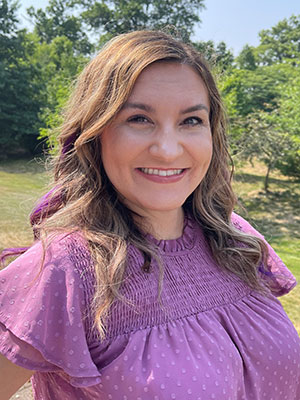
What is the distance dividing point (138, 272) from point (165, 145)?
0.45m

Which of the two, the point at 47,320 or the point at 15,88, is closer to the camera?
the point at 47,320

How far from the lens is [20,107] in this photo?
73.3 ft

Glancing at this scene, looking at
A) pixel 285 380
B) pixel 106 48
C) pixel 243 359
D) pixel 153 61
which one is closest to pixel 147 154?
pixel 153 61

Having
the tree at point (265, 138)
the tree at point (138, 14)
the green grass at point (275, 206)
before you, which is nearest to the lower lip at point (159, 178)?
the green grass at point (275, 206)

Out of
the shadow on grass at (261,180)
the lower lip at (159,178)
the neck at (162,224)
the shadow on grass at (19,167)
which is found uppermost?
the lower lip at (159,178)

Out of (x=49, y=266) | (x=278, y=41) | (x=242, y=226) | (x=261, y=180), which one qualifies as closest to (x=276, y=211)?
(x=261, y=180)

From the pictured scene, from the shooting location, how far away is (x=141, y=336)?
1.22m

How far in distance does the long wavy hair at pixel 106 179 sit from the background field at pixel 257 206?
3261 millimetres

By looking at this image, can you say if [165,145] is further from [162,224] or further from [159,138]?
[162,224]

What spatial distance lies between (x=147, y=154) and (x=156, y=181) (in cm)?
10

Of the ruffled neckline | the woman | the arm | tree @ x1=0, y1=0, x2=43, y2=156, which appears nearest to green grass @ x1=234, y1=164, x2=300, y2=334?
the ruffled neckline

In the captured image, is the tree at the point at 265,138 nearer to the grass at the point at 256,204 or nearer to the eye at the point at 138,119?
the grass at the point at 256,204

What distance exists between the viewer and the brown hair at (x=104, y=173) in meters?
1.32

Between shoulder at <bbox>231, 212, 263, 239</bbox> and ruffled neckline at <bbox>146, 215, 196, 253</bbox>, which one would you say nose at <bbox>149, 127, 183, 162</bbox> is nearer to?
ruffled neckline at <bbox>146, 215, 196, 253</bbox>
